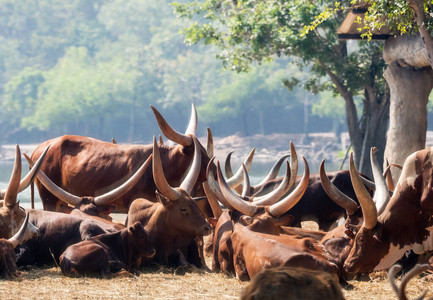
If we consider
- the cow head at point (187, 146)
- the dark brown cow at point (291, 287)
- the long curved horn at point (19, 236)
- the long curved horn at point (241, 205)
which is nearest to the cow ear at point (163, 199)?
the long curved horn at point (241, 205)

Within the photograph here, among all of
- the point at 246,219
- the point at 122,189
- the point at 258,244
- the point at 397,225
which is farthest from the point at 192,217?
the point at 397,225

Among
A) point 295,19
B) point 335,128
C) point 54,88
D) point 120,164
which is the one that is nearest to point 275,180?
point 120,164

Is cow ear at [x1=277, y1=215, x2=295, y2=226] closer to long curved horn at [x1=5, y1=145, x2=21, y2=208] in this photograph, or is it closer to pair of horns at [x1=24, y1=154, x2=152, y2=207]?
pair of horns at [x1=24, y1=154, x2=152, y2=207]

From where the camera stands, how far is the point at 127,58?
296 feet

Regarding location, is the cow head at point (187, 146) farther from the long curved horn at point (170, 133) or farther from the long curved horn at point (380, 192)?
the long curved horn at point (380, 192)

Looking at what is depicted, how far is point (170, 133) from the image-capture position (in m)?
9.38

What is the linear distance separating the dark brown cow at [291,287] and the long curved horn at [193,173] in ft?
14.1

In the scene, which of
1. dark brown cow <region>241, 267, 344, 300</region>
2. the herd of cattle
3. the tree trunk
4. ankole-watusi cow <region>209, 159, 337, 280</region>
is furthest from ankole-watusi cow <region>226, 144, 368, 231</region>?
dark brown cow <region>241, 267, 344, 300</region>

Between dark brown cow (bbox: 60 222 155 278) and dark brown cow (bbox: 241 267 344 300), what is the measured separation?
320cm

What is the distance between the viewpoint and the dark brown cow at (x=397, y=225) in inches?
259

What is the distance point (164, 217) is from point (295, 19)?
9377 millimetres

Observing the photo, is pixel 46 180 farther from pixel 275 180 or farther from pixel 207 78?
pixel 207 78

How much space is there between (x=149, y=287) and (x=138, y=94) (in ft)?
238

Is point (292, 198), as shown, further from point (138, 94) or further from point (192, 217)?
point (138, 94)
